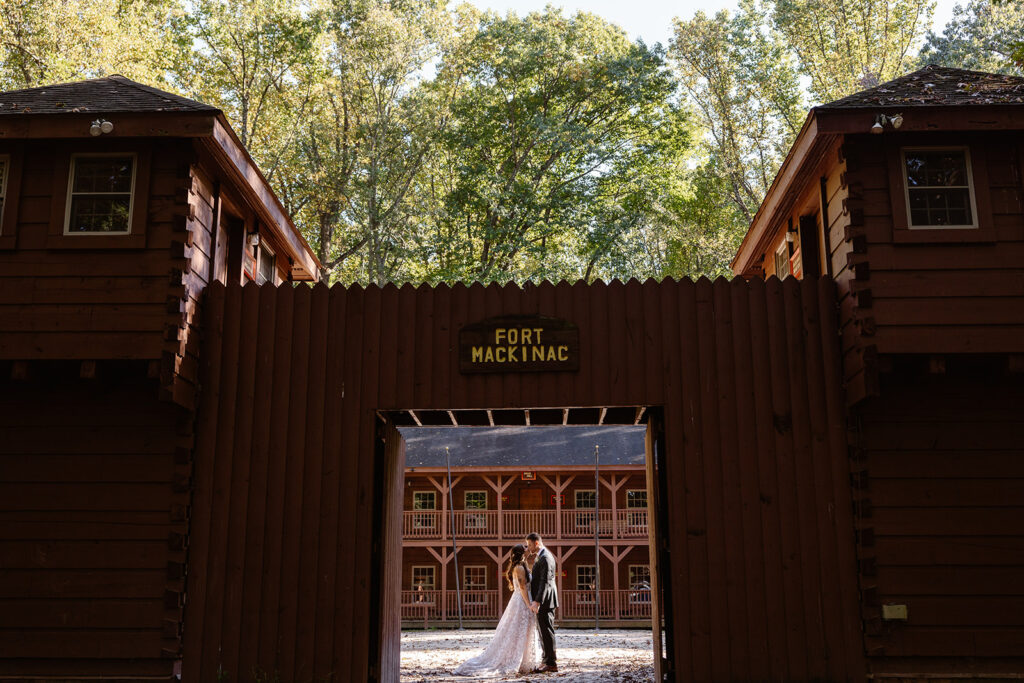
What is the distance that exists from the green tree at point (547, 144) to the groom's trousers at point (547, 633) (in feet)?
64.8

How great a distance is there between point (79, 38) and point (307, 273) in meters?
16.1

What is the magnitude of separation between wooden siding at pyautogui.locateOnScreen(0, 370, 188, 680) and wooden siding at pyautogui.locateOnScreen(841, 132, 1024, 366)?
7330 millimetres

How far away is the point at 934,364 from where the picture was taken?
8820mm

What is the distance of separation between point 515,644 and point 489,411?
497 cm

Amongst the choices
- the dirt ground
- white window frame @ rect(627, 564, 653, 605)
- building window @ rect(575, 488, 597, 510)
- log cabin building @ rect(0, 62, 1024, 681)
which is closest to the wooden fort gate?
log cabin building @ rect(0, 62, 1024, 681)

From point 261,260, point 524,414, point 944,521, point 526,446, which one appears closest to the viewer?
point 944,521

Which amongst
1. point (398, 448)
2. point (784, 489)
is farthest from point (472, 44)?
point (784, 489)

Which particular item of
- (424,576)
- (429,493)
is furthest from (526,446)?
(424,576)

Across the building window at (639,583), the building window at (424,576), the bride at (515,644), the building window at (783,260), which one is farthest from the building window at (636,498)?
the building window at (783,260)

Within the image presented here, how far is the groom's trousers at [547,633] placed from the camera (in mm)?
13055

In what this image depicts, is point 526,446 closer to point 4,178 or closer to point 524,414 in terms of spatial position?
point 524,414

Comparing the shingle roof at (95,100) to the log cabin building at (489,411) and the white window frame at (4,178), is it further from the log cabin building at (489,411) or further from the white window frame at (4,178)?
the white window frame at (4,178)

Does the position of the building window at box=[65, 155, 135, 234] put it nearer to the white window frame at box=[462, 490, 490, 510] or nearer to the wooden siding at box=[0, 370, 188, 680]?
the wooden siding at box=[0, 370, 188, 680]

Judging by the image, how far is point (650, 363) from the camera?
9.61 metres
